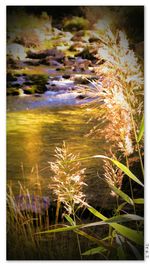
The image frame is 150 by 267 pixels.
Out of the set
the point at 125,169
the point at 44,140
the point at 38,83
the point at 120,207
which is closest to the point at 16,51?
the point at 38,83

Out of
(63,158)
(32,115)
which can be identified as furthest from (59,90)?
(63,158)

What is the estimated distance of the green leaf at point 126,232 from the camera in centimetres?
162

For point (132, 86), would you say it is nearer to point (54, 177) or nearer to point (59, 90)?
point (59, 90)

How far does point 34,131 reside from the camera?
1.69 m

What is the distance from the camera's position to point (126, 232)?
1.62 metres

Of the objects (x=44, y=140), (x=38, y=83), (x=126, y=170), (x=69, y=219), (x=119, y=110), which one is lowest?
(x=69, y=219)

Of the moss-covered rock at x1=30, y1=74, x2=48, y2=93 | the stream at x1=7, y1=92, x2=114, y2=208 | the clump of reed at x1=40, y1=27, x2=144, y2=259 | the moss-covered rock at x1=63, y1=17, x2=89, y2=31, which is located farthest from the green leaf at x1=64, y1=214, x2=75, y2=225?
the moss-covered rock at x1=63, y1=17, x2=89, y2=31

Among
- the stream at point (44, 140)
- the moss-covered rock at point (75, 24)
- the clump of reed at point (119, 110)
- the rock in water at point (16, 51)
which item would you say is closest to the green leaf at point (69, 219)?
the clump of reed at point (119, 110)

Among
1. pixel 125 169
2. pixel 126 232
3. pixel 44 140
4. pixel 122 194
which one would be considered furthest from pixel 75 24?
pixel 126 232

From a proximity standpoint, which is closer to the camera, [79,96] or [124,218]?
[124,218]

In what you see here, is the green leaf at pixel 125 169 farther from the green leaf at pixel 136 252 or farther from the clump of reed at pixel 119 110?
the green leaf at pixel 136 252

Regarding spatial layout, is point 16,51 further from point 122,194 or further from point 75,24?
point 122,194

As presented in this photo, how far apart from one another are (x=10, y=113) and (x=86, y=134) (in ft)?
1.15

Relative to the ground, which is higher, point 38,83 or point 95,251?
point 38,83
